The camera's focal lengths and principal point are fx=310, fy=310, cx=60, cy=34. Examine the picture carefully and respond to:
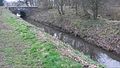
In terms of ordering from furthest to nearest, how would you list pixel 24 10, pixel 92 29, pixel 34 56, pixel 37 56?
pixel 24 10, pixel 92 29, pixel 34 56, pixel 37 56

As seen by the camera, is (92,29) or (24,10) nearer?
(92,29)

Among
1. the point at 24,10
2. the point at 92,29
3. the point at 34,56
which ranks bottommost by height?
the point at 24,10

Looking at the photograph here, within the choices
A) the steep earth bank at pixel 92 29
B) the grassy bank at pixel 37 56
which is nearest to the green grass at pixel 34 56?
the grassy bank at pixel 37 56

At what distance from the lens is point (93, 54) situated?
27.0 metres

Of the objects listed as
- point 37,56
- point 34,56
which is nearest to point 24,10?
point 34,56

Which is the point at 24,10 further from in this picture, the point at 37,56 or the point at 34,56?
the point at 37,56

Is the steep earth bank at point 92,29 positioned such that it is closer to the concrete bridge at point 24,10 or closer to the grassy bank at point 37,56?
the grassy bank at point 37,56

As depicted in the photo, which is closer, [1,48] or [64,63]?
[64,63]

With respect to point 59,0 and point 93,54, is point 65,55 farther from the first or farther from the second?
point 59,0

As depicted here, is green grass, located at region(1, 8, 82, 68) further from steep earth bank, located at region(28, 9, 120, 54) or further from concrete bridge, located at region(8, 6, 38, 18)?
concrete bridge, located at region(8, 6, 38, 18)

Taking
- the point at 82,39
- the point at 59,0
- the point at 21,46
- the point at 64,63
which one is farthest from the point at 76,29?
the point at 64,63

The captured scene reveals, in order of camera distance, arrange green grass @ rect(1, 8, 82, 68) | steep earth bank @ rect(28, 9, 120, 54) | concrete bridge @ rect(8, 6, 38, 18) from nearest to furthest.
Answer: green grass @ rect(1, 8, 82, 68) → steep earth bank @ rect(28, 9, 120, 54) → concrete bridge @ rect(8, 6, 38, 18)

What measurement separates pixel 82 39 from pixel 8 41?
58.5 feet

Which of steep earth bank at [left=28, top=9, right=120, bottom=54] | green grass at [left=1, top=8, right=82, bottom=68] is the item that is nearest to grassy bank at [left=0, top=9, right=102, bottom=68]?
green grass at [left=1, top=8, right=82, bottom=68]
